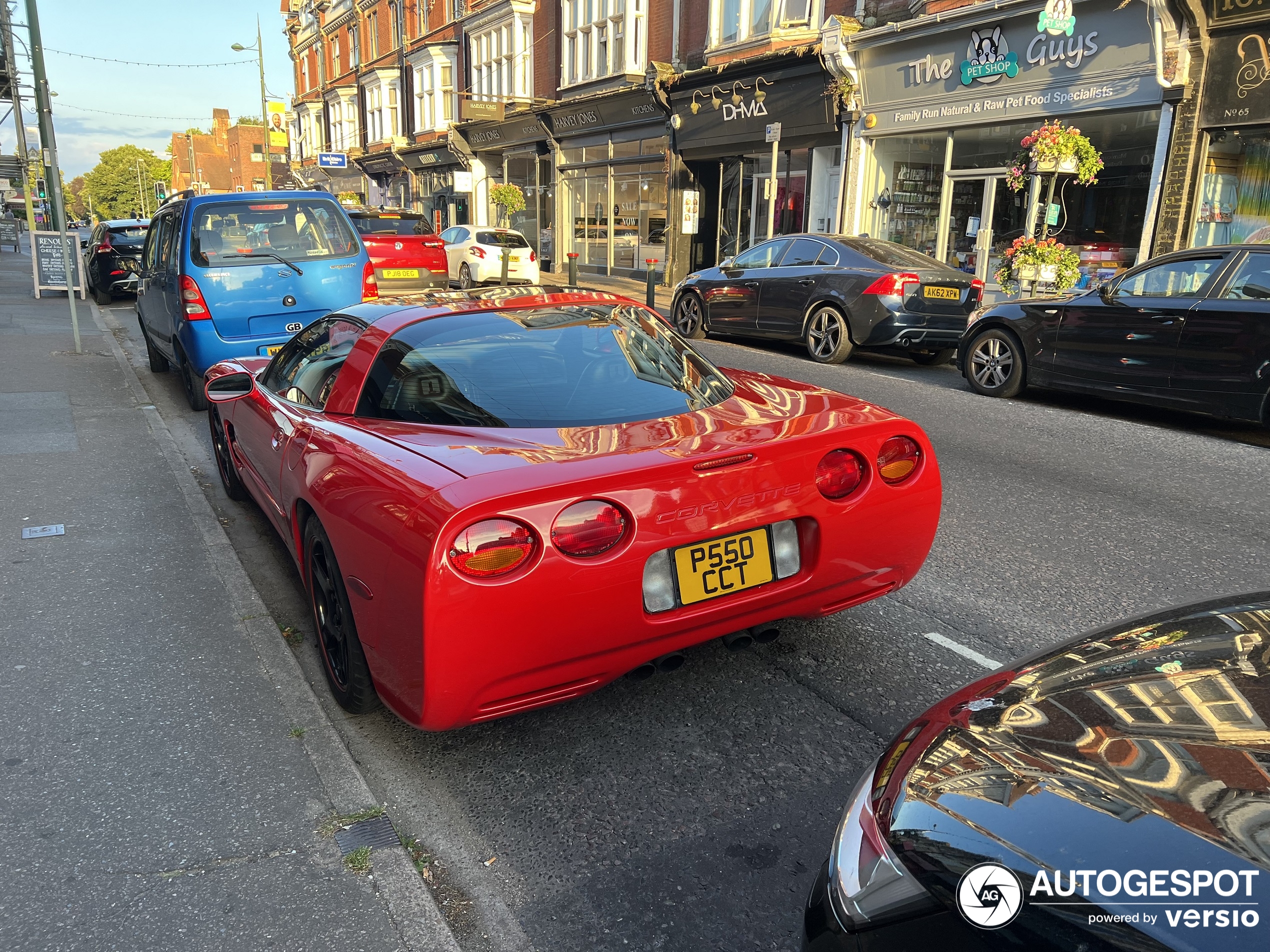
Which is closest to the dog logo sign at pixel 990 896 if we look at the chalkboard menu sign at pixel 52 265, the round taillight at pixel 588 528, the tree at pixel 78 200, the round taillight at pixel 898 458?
the round taillight at pixel 588 528

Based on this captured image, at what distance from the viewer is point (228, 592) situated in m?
4.20

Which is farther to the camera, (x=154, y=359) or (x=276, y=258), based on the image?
(x=154, y=359)

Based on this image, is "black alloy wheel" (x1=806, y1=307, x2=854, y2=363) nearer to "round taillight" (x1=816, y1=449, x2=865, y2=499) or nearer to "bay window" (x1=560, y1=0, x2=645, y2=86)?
"round taillight" (x1=816, y1=449, x2=865, y2=499)

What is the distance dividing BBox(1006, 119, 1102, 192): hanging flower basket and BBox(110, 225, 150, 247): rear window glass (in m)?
16.5

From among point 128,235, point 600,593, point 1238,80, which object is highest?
point 1238,80

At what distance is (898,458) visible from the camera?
3.28 meters

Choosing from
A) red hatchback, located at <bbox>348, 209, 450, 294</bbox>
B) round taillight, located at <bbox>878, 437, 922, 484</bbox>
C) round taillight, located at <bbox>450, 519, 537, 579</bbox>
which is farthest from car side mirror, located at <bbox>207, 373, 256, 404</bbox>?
red hatchback, located at <bbox>348, 209, 450, 294</bbox>

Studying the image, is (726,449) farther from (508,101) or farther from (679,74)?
(508,101)

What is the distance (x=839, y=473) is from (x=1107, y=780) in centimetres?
173

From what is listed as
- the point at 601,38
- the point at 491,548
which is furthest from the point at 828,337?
the point at 601,38

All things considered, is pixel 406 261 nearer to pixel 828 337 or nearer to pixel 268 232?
pixel 268 232

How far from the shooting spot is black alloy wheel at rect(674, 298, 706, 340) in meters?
13.5

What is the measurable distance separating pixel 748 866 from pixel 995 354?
8061 mm

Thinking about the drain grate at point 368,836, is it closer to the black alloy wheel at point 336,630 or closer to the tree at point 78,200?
the black alloy wheel at point 336,630
